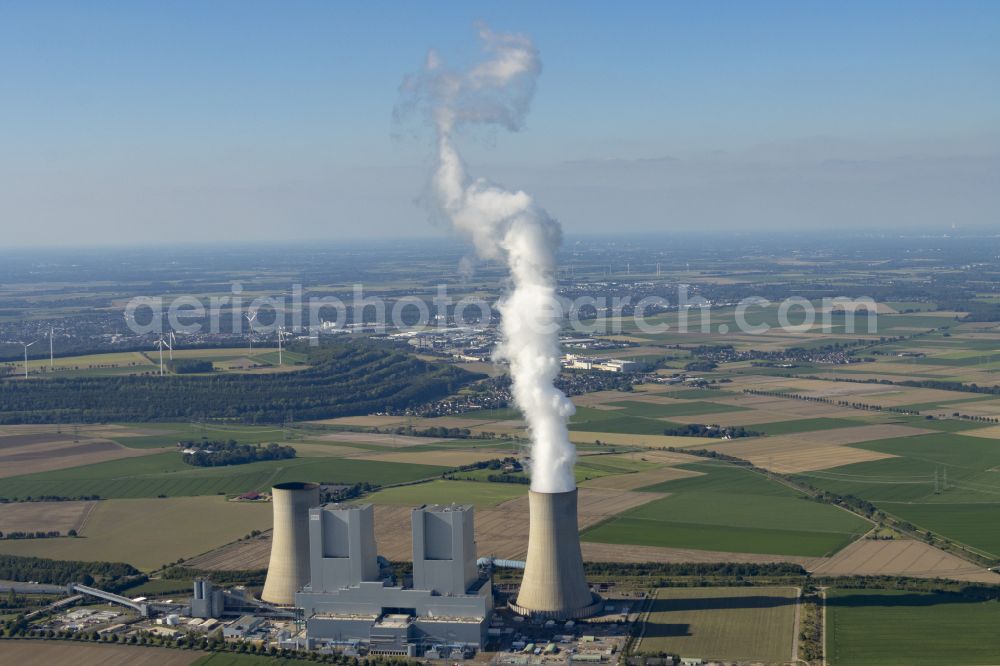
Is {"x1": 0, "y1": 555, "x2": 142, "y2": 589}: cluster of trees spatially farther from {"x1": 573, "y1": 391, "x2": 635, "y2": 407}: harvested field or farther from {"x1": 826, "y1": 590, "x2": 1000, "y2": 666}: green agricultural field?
{"x1": 573, "y1": 391, "x2": 635, "y2": 407}: harvested field

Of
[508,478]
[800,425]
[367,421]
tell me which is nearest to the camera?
[508,478]

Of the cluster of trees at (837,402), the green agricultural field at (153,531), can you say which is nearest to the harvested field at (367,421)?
the green agricultural field at (153,531)

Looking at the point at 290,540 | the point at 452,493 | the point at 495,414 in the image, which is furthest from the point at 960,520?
the point at 495,414

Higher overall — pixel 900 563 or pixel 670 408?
pixel 670 408

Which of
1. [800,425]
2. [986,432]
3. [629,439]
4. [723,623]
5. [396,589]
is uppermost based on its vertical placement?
[396,589]

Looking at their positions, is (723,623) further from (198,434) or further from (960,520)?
(198,434)
